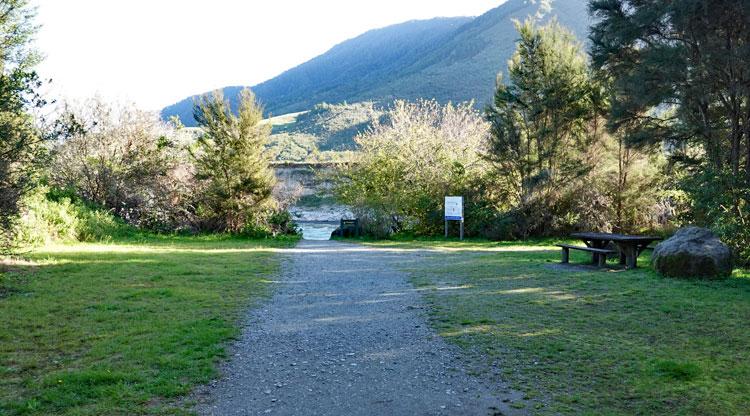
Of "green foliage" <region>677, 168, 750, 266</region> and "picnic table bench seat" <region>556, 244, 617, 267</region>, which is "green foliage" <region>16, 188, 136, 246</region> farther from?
"green foliage" <region>677, 168, 750, 266</region>

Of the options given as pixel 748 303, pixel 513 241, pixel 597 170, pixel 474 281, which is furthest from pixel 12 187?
pixel 597 170

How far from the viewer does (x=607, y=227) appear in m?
19.7

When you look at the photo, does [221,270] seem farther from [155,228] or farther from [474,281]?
[155,228]

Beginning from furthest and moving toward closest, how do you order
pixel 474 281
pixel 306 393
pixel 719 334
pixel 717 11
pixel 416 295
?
1. pixel 717 11
2. pixel 474 281
3. pixel 416 295
4. pixel 719 334
5. pixel 306 393

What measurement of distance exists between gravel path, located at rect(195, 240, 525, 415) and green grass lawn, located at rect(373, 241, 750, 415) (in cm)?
41

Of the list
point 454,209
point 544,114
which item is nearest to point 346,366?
point 454,209

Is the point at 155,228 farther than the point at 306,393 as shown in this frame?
Yes

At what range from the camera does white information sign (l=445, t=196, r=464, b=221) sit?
68.4 ft

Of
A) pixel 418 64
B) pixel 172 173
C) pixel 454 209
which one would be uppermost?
pixel 418 64

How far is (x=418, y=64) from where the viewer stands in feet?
328

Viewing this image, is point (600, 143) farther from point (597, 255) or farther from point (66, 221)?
point (66, 221)

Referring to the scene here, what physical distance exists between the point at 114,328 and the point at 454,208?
15750 mm

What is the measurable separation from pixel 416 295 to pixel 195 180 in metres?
16.7

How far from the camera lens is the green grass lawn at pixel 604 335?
4.32 metres
